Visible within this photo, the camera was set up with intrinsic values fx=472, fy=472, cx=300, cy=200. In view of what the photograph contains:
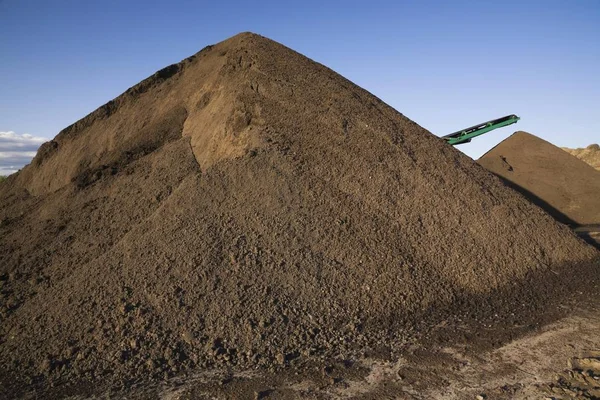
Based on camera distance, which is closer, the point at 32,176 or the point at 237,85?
the point at 237,85

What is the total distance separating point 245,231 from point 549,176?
46.9 ft

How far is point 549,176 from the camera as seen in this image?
56.7 feet

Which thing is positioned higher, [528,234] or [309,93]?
[309,93]

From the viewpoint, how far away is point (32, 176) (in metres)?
10.2

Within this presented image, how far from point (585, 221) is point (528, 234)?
858 centimetres

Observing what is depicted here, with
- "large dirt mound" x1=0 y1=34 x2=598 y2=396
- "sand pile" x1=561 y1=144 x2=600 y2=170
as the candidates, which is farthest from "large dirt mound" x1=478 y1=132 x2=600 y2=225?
"sand pile" x1=561 y1=144 x2=600 y2=170

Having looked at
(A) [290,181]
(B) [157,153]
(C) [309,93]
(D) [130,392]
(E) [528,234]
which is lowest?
(D) [130,392]

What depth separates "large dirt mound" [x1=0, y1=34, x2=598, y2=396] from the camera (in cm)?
571

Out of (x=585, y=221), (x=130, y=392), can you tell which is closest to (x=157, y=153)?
(x=130, y=392)

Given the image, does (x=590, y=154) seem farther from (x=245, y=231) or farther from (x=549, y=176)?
(x=245, y=231)

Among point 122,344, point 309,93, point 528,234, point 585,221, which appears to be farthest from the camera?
point 585,221

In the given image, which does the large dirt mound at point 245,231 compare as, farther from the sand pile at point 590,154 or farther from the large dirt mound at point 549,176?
the sand pile at point 590,154

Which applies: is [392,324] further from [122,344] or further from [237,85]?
[237,85]

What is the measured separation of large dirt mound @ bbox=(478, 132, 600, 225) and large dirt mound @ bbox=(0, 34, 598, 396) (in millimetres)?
7403
